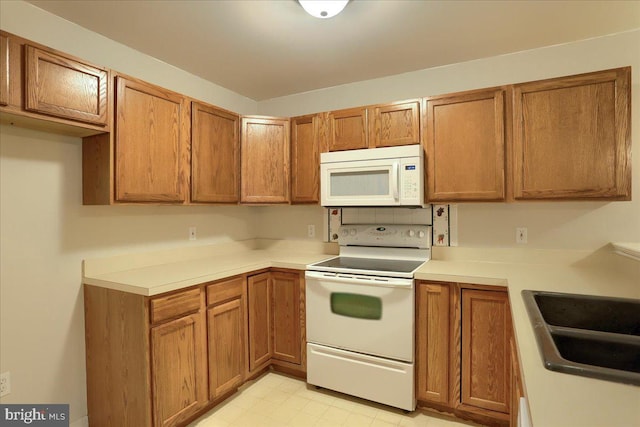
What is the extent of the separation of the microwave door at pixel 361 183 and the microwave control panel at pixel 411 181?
1.4 inches

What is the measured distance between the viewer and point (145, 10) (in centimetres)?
186

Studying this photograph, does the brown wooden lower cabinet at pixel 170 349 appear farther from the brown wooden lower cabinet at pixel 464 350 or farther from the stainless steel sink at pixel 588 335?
the stainless steel sink at pixel 588 335

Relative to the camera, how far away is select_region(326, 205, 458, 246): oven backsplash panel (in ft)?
8.46

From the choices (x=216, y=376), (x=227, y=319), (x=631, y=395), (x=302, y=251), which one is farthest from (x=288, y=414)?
(x=631, y=395)

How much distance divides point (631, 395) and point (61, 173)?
2592mm

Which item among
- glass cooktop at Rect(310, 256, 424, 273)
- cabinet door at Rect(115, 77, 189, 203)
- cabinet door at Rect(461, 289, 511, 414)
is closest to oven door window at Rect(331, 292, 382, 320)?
→ glass cooktop at Rect(310, 256, 424, 273)

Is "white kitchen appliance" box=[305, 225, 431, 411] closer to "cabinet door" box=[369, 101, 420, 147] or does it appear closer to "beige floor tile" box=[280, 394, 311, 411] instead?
"beige floor tile" box=[280, 394, 311, 411]

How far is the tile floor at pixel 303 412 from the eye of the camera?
2.06 m

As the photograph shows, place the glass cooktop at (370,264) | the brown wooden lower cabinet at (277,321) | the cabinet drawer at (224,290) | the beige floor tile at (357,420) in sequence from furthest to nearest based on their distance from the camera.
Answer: the brown wooden lower cabinet at (277,321) → the glass cooktop at (370,264) → the cabinet drawer at (224,290) → the beige floor tile at (357,420)

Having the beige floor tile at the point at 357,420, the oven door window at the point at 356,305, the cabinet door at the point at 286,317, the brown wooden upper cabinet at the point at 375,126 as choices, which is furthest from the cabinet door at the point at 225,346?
the brown wooden upper cabinet at the point at 375,126

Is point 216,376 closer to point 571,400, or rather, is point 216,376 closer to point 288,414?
point 288,414

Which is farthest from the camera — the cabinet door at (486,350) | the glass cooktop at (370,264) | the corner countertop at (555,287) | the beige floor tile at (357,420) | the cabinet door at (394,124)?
the cabinet door at (394,124)

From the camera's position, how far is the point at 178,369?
1.93 m

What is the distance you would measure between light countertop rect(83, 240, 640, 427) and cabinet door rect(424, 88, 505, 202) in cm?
52
